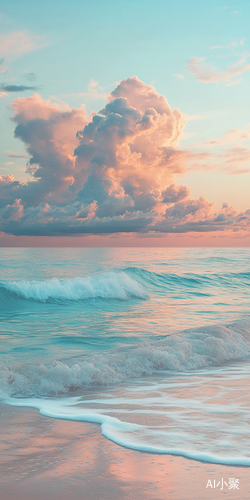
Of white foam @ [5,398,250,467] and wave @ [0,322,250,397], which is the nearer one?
white foam @ [5,398,250,467]

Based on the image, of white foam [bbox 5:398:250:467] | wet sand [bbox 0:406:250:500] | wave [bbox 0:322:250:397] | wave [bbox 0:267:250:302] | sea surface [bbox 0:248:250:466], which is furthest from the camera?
wave [bbox 0:267:250:302]

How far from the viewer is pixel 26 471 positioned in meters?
3.55

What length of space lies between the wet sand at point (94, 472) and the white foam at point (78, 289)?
1511cm

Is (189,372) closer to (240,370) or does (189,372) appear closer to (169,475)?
(240,370)

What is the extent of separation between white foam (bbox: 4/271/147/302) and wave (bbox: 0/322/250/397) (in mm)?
10345

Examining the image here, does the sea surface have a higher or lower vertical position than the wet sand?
lower

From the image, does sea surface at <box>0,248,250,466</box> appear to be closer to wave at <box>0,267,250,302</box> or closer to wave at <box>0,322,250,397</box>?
wave at <box>0,322,250,397</box>

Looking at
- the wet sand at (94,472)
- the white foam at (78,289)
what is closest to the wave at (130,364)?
the wet sand at (94,472)

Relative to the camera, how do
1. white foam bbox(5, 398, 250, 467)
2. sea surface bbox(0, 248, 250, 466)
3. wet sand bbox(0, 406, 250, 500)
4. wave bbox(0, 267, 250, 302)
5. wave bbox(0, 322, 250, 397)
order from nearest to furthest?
wet sand bbox(0, 406, 250, 500)
white foam bbox(5, 398, 250, 467)
sea surface bbox(0, 248, 250, 466)
wave bbox(0, 322, 250, 397)
wave bbox(0, 267, 250, 302)

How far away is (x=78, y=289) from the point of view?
20.5m

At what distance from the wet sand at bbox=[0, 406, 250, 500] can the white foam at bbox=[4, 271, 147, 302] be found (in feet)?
49.6

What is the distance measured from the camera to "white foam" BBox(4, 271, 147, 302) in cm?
1953

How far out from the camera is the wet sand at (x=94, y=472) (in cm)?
314

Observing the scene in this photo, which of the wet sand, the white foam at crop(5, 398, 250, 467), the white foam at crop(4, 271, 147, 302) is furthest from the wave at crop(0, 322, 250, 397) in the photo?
the white foam at crop(4, 271, 147, 302)
